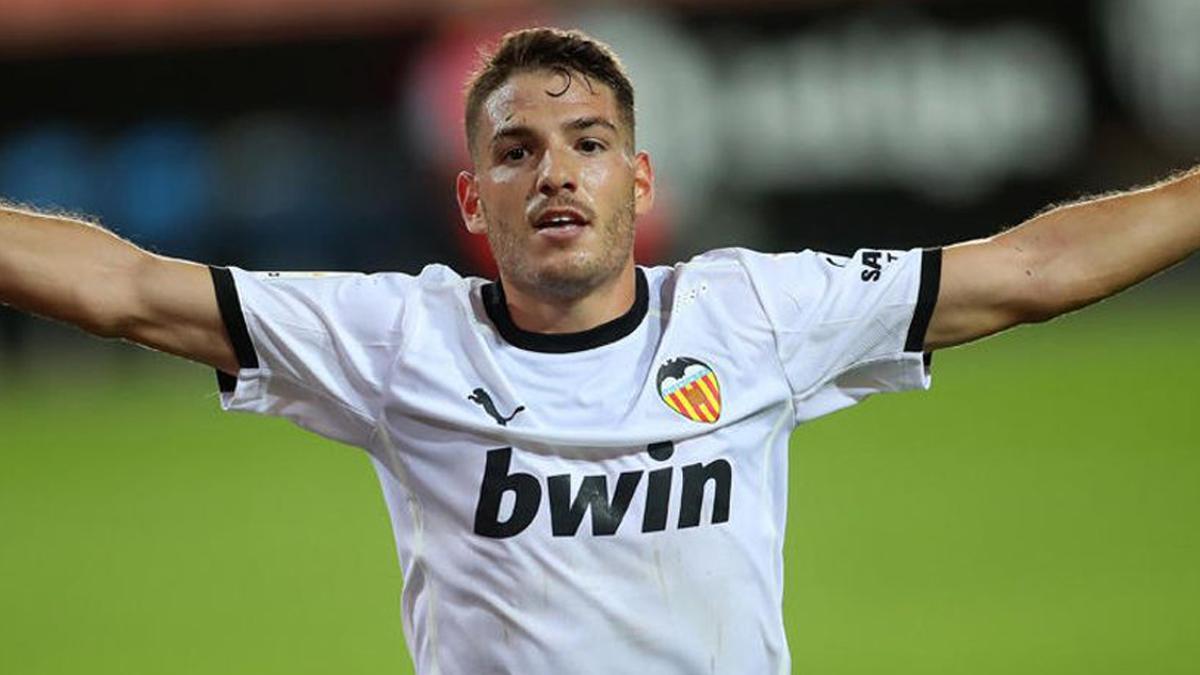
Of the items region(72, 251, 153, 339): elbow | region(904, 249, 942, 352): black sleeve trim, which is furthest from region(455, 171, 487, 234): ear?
region(904, 249, 942, 352): black sleeve trim

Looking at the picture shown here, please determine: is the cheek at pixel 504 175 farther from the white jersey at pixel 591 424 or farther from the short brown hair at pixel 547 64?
the white jersey at pixel 591 424

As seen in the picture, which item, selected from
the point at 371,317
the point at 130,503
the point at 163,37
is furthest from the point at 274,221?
the point at 371,317

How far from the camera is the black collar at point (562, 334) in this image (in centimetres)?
509

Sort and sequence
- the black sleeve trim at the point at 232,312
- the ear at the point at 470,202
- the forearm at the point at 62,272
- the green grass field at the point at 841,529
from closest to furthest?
the forearm at the point at 62,272 < the black sleeve trim at the point at 232,312 < the ear at the point at 470,202 < the green grass field at the point at 841,529

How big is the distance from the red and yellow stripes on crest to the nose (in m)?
0.52

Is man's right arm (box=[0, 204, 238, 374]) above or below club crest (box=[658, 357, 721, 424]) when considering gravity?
above

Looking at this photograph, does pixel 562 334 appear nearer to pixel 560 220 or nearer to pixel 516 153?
pixel 560 220

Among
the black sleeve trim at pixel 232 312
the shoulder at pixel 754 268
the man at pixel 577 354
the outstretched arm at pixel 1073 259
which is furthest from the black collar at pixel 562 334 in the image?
the outstretched arm at pixel 1073 259

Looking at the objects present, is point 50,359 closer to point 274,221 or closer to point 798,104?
point 274,221

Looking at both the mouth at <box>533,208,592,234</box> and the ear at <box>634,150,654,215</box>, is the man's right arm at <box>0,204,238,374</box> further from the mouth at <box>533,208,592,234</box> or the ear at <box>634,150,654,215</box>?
the ear at <box>634,150,654,215</box>

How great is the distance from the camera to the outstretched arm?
5.00 meters

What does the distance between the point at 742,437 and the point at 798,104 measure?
468 inches

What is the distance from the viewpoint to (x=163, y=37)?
55.1ft

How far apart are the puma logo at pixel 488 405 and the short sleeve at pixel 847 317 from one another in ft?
2.12
